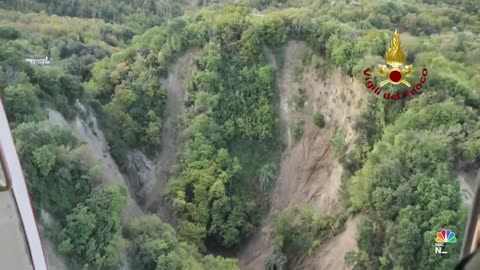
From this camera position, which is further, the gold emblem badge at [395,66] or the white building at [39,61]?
the gold emblem badge at [395,66]

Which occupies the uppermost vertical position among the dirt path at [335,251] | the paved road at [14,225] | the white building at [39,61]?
the paved road at [14,225]

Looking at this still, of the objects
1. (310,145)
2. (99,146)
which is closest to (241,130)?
(310,145)

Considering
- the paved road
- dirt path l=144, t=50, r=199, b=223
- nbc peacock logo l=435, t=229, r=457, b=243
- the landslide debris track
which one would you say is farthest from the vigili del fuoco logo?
the paved road

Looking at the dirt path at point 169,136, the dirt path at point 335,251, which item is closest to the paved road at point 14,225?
the dirt path at point 335,251

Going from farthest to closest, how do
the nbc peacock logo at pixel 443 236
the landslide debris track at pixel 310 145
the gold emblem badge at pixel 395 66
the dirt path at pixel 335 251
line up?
the landslide debris track at pixel 310 145 < the gold emblem badge at pixel 395 66 < the dirt path at pixel 335 251 < the nbc peacock logo at pixel 443 236

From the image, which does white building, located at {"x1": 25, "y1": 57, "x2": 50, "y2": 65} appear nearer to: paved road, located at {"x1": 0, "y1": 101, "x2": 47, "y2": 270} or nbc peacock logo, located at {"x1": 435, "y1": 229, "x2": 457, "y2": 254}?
nbc peacock logo, located at {"x1": 435, "y1": 229, "x2": 457, "y2": 254}

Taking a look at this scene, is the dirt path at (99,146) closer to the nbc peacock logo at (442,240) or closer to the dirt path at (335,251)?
the dirt path at (335,251)
